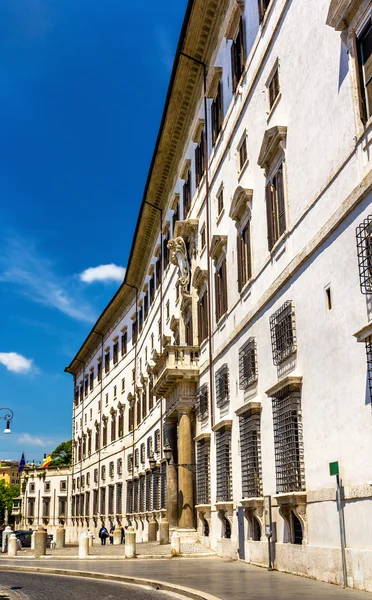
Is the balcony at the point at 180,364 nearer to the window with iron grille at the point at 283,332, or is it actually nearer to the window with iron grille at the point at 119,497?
the window with iron grille at the point at 283,332

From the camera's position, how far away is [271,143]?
1791 centimetres

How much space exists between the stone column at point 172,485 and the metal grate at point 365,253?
18146mm

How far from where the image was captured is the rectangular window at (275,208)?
17.6 m

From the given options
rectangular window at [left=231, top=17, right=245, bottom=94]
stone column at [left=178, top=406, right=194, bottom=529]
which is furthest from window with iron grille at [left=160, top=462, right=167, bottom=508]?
rectangular window at [left=231, top=17, right=245, bottom=94]

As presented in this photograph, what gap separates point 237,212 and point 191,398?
9215mm

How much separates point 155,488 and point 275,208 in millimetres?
22309

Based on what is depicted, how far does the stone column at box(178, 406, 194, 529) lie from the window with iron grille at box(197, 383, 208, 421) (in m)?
0.94

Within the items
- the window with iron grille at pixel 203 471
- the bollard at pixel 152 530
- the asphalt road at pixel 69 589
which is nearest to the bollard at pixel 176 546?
the window with iron grille at pixel 203 471

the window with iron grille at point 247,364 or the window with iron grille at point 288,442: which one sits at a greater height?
the window with iron grille at point 247,364

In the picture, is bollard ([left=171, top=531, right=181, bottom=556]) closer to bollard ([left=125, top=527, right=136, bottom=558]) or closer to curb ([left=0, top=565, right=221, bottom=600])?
bollard ([left=125, top=527, right=136, bottom=558])

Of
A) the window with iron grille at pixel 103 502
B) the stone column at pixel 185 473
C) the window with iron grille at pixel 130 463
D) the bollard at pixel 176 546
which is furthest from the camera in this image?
the window with iron grille at pixel 103 502

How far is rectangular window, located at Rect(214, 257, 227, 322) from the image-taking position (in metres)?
23.7

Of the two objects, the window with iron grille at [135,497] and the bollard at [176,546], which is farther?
the window with iron grille at [135,497]

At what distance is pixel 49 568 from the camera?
2133cm
